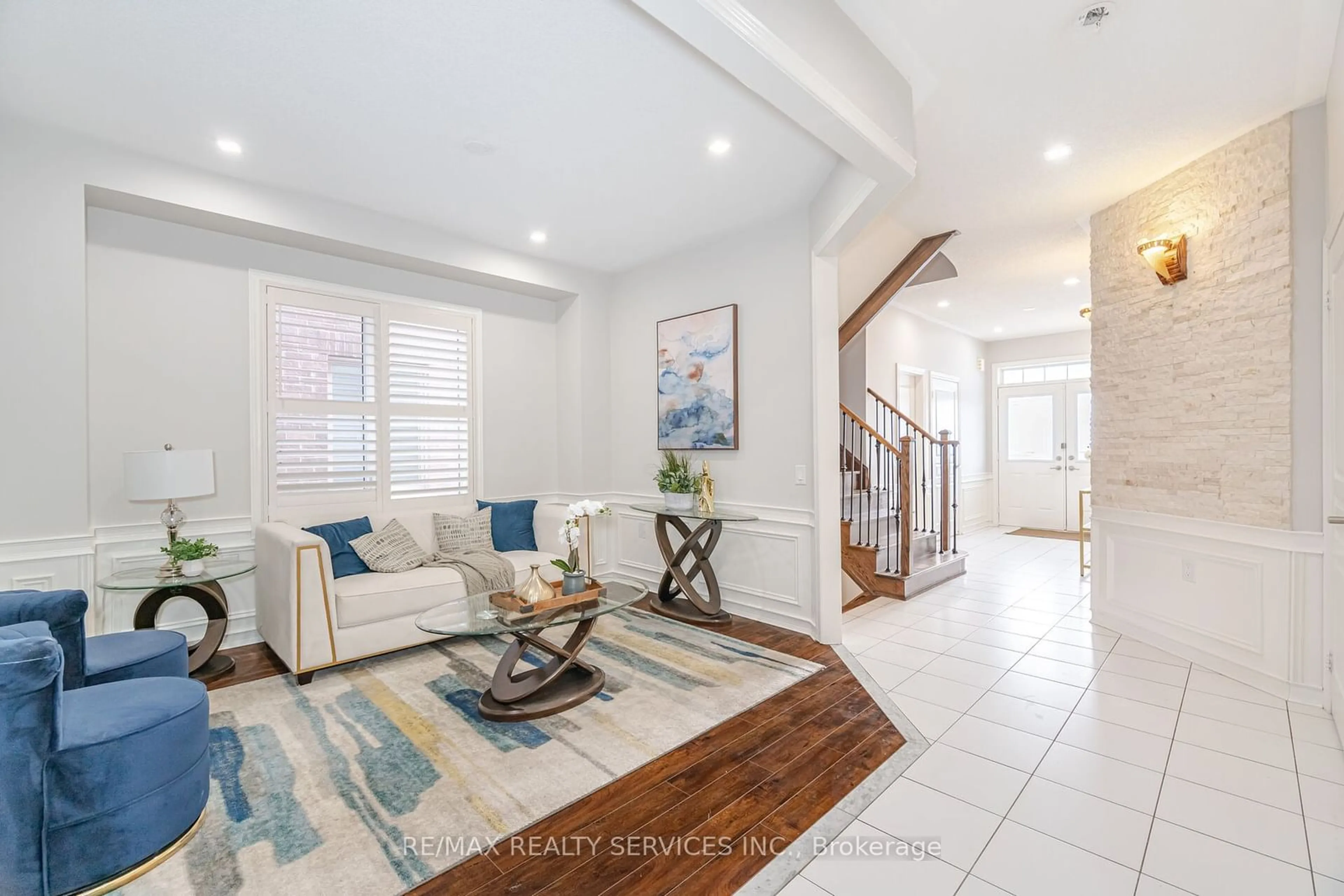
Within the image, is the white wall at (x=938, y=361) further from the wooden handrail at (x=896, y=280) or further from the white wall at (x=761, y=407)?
the white wall at (x=761, y=407)

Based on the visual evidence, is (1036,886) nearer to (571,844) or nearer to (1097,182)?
(571,844)

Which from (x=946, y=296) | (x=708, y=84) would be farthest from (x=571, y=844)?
(x=946, y=296)

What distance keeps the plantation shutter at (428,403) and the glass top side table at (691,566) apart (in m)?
1.57

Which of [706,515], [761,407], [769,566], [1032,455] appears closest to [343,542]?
[706,515]

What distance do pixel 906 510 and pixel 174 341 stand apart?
5.41m

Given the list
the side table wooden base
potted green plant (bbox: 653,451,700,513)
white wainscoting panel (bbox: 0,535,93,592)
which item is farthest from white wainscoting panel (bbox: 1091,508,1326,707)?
white wainscoting panel (bbox: 0,535,93,592)

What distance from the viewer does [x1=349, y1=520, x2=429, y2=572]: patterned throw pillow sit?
3.78 meters

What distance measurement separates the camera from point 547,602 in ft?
9.43

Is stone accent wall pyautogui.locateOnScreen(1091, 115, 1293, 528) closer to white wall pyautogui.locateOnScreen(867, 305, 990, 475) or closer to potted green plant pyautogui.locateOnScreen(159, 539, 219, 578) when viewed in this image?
white wall pyautogui.locateOnScreen(867, 305, 990, 475)

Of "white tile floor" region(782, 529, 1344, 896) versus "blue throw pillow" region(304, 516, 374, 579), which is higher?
"blue throw pillow" region(304, 516, 374, 579)

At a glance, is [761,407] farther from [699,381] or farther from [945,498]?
[945,498]

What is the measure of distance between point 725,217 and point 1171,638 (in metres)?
4.00

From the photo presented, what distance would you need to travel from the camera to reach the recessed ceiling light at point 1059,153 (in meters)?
3.34

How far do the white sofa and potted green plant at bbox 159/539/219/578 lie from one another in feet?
1.01
